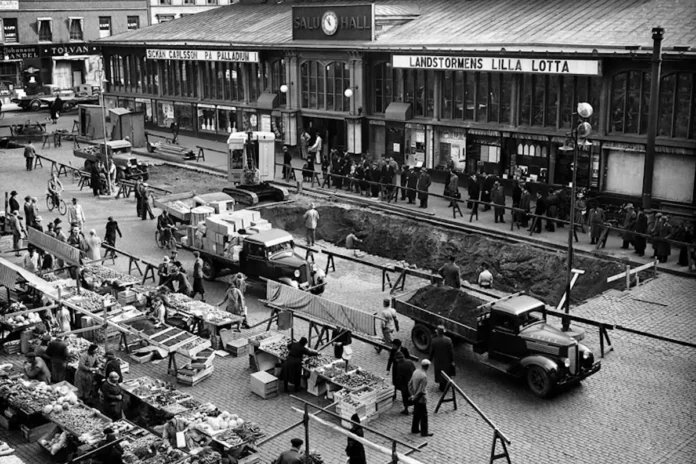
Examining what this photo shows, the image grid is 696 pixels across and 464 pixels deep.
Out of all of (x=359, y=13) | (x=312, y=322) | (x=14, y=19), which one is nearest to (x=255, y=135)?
(x=359, y=13)

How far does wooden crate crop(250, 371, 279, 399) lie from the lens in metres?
22.8

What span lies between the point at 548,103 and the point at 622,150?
458 cm

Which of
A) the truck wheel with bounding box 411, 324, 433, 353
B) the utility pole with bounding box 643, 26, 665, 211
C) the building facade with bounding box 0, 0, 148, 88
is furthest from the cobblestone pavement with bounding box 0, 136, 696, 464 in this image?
the building facade with bounding box 0, 0, 148, 88

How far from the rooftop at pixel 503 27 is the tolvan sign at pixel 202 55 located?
58cm

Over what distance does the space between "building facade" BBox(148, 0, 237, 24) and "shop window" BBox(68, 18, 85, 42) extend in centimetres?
878

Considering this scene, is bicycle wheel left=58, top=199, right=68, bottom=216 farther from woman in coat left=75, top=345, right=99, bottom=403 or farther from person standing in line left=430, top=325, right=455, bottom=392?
person standing in line left=430, top=325, right=455, bottom=392

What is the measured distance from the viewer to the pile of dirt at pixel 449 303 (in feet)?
79.3

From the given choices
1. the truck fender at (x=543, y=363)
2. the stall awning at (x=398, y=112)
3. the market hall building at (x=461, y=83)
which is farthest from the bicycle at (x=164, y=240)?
the truck fender at (x=543, y=363)

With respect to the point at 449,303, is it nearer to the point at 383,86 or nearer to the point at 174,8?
the point at 383,86

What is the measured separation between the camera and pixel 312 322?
997 inches

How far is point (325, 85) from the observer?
169 ft

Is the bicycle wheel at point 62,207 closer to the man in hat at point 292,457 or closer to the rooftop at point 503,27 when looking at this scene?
the rooftop at point 503,27

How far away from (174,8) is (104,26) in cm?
886

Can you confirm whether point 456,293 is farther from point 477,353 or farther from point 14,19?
point 14,19
